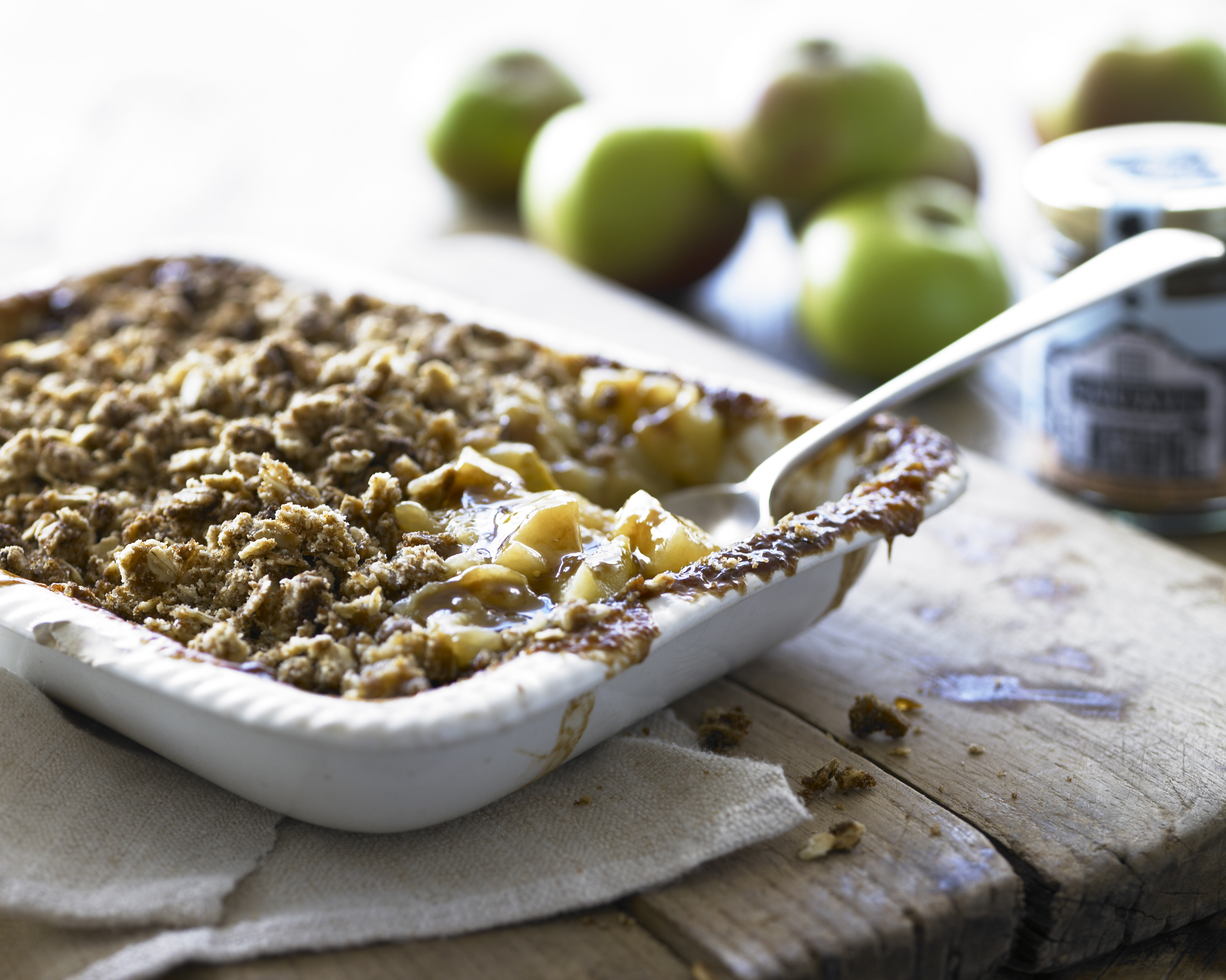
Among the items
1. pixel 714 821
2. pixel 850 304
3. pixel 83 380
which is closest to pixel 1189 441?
pixel 850 304

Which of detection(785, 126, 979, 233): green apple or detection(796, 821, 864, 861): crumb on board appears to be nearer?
detection(796, 821, 864, 861): crumb on board

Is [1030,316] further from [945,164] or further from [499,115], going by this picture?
[499,115]

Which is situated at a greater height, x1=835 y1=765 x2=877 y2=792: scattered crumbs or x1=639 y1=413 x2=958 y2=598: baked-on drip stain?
x1=639 y1=413 x2=958 y2=598: baked-on drip stain

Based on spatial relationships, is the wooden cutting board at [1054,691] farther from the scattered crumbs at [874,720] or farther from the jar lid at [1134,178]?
the jar lid at [1134,178]

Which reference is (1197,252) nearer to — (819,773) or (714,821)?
(819,773)

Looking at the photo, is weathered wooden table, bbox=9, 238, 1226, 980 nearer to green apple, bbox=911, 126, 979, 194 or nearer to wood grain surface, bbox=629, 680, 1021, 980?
wood grain surface, bbox=629, 680, 1021, 980

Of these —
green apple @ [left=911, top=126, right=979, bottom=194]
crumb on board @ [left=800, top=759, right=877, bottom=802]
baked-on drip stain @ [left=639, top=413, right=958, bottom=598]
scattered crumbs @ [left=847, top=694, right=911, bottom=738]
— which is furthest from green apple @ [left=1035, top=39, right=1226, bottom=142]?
crumb on board @ [left=800, top=759, right=877, bottom=802]

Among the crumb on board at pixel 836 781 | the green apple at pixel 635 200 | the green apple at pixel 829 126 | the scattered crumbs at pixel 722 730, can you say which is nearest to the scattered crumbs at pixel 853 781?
the crumb on board at pixel 836 781

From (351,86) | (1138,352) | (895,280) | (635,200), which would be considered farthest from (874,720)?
(351,86)
